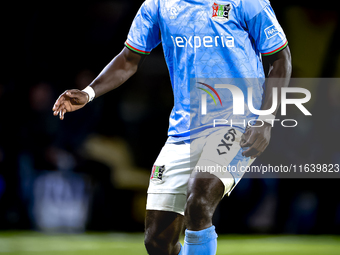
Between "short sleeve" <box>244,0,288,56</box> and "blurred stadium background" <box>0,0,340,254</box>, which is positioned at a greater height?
"short sleeve" <box>244,0,288,56</box>

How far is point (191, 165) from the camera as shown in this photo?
2658mm

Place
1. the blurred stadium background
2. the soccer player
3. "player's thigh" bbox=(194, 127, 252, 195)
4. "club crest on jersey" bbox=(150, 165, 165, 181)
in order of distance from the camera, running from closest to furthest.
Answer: "player's thigh" bbox=(194, 127, 252, 195) → the soccer player → "club crest on jersey" bbox=(150, 165, 165, 181) → the blurred stadium background

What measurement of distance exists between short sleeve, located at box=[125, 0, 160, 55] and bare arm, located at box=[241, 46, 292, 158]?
836 millimetres

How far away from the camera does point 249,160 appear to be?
255 centimetres

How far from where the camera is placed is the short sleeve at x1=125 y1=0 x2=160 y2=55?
2.97 m

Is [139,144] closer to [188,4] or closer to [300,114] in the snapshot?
[300,114]

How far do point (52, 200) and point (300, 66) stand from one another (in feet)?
14.2

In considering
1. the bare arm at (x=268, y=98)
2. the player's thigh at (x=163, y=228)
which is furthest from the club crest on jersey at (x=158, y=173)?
the bare arm at (x=268, y=98)

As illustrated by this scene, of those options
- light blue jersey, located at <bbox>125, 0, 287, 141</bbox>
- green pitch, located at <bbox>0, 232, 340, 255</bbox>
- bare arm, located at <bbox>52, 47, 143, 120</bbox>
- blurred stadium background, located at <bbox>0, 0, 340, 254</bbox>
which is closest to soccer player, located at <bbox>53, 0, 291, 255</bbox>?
light blue jersey, located at <bbox>125, 0, 287, 141</bbox>

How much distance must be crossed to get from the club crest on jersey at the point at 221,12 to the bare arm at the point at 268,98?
37 cm

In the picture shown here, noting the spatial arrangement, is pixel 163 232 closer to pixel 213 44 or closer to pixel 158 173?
pixel 158 173

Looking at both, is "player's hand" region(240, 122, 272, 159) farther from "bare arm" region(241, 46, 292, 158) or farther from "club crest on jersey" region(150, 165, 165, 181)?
"club crest on jersey" region(150, 165, 165, 181)

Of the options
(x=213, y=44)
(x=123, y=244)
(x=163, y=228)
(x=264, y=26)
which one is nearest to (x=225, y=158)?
(x=163, y=228)

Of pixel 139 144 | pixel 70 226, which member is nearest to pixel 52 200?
pixel 70 226
